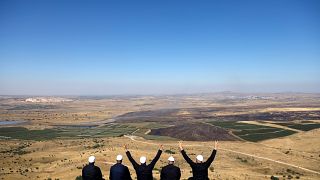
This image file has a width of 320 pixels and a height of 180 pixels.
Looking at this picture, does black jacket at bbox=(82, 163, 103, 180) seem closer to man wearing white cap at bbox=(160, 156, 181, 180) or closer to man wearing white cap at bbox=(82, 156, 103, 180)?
man wearing white cap at bbox=(82, 156, 103, 180)

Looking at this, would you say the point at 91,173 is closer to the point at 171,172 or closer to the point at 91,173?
the point at 91,173

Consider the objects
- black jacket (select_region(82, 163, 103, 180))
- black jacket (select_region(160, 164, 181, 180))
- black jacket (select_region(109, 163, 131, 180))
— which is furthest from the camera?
black jacket (select_region(82, 163, 103, 180))

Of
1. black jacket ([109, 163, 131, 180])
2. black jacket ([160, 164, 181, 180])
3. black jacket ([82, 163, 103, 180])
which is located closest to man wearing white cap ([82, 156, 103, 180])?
black jacket ([82, 163, 103, 180])

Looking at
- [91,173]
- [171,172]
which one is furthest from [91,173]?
[171,172]

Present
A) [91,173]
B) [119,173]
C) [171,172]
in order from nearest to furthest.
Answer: [171,172] → [119,173] → [91,173]

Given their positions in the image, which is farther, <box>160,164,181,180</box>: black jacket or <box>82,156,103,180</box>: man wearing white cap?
<box>82,156,103,180</box>: man wearing white cap

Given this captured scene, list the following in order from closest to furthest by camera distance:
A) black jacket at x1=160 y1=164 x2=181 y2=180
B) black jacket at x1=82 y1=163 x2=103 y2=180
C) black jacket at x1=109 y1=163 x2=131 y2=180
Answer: black jacket at x1=160 y1=164 x2=181 y2=180 → black jacket at x1=109 y1=163 x2=131 y2=180 → black jacket at x1=82 y1=163 x2=103 y2=180

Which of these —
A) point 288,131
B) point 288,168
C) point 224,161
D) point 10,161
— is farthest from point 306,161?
point 10,161

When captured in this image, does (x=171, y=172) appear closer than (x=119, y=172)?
Yes

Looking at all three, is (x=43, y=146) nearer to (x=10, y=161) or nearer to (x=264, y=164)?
(x=10, y=161)

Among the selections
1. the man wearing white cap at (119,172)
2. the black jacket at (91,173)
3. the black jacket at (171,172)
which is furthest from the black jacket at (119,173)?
the black jacket at (171,172)

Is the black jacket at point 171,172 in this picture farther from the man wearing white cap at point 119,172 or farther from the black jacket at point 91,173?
the black jacket at point 91,173
